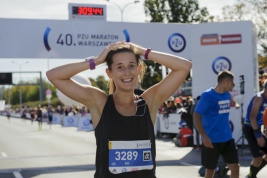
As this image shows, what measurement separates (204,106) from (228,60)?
933cm

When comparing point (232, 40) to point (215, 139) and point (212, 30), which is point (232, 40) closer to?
point (212, 30)

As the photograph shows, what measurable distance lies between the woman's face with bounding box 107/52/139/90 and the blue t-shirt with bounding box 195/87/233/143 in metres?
4.30


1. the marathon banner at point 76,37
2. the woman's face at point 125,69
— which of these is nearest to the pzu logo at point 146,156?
the woman's face at point 125,69

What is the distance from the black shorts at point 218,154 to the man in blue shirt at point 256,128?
87cm

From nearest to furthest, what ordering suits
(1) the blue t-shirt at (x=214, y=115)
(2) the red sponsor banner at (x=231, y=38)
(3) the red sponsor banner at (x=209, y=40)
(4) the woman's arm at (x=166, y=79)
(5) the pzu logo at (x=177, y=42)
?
(4) the woman's arm at (x=166, y=79) < (1) the blue t-shirt at (x=214, y=115) < (2) the red sponsor banner at (x=231, y=38) < (3) the red sponsor banner at (x=209, y=40) < (5) the pzu logo at (x=177, y=42)

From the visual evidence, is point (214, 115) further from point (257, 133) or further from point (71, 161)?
point (71, 161)

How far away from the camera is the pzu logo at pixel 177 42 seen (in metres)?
18.1

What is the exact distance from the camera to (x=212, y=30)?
17016 mm

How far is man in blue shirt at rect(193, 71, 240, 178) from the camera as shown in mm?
7820

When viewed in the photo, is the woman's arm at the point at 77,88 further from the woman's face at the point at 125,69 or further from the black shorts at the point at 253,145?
the black shorts at the point at 253,145

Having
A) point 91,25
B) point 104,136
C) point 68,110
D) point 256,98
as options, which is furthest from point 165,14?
point 104,136

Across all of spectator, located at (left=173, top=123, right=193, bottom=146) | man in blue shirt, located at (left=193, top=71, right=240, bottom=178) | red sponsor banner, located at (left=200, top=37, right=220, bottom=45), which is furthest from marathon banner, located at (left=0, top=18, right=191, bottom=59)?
man in blue shirt, located at (left=193, top=71, right=240, bottom=178)

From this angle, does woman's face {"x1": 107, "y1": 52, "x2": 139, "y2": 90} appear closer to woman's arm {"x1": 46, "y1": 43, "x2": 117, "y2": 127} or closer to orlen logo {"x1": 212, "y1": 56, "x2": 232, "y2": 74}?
woman's arm {"x1": 46, "y1": 43, "x2": 117, "y2": 127}

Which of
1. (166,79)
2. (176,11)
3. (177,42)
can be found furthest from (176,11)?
(166,79)
